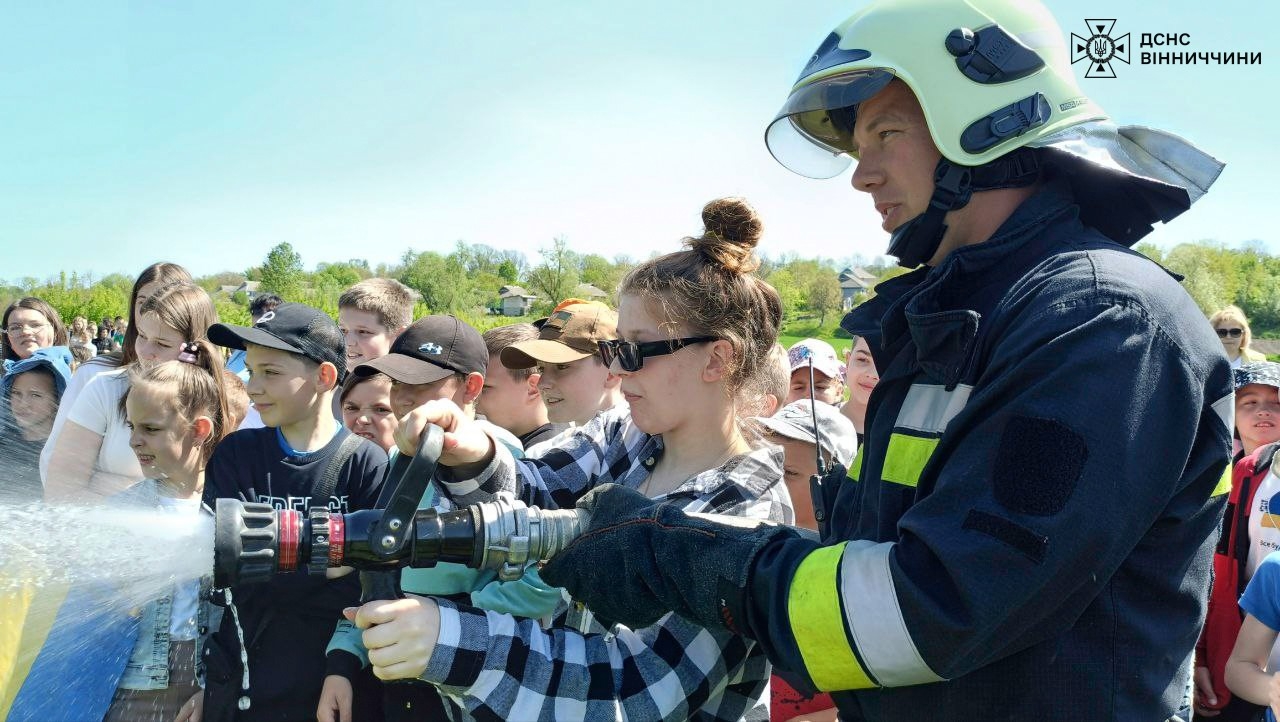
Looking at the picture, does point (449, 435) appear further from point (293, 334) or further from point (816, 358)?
point (816, 358)

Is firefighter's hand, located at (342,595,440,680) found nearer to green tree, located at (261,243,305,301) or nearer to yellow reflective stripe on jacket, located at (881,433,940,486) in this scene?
yellow reflective stripe on jacket, located at (881,433,940,486)

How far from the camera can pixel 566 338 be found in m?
5.60

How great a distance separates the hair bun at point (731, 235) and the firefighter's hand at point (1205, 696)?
4076mm

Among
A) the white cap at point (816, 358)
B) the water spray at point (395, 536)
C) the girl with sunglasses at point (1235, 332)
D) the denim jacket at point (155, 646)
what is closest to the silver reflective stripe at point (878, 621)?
the water spray at point (395, 536)

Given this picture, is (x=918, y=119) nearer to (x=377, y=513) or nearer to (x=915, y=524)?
(x=915, y=524)

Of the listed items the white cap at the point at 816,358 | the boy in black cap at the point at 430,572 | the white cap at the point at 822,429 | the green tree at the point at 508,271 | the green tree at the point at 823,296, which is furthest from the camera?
the green tree at the point at 508,271

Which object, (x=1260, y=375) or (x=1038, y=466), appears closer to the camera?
(x=1038, y=466)

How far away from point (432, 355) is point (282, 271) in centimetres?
9510

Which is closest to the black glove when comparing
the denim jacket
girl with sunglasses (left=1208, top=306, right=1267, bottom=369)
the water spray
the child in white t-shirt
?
the water spray

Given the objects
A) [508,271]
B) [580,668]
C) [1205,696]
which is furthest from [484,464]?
[508,271]

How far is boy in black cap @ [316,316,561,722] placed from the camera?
9.20ft

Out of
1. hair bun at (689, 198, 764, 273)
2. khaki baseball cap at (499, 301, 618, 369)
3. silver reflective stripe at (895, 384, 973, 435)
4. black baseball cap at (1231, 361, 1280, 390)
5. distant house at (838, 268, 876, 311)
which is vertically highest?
hair bun at (689, 198, 764, 273)

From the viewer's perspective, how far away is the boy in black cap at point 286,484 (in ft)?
Answer: 12.8

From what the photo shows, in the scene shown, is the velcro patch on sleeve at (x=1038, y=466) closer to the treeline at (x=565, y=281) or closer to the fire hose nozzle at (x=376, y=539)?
the fire hose nozzle at (x=376, y=539)
